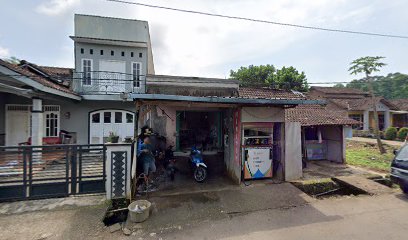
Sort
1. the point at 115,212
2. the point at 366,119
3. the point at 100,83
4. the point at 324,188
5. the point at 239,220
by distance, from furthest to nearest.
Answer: the point at 366,119 → the point at 100,83 → the point at 324,188 → the point at 115,212 → the point at 239,220

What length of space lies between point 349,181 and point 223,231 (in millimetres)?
5733

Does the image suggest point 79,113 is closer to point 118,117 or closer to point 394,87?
point 118,117

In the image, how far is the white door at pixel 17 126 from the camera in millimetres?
8992

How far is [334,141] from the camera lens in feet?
33.6

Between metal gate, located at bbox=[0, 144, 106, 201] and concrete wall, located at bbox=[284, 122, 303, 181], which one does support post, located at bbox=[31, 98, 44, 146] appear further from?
concrete wall, located at bbox=[284, 122, 303, 181]

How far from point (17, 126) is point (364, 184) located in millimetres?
15275

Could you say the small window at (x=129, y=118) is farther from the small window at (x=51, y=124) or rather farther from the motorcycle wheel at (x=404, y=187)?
the motorcycle wheel at (x=404, y=187)

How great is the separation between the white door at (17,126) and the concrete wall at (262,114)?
1061cm

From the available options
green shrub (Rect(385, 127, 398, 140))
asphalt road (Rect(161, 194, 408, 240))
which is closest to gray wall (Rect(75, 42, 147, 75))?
asphalt road (Rect(161, 194, 408, 240))

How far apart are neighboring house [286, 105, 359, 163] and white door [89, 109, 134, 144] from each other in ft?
28.8

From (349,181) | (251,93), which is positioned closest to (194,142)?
(251,93)

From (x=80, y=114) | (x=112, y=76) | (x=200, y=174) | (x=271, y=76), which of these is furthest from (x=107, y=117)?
(x=271, y=76)

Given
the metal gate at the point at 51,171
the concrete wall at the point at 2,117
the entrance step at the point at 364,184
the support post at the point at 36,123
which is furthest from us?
the concrete wall at the point at 2,117

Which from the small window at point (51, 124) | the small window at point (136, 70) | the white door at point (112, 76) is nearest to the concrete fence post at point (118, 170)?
the white door at point (112, 76)
